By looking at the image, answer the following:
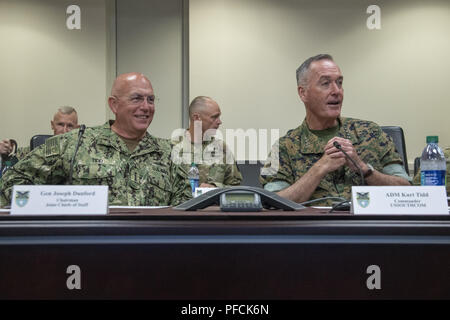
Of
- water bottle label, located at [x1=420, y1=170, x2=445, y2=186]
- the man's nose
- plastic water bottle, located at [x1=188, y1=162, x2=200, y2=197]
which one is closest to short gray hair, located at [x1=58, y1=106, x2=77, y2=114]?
plastic water bottle, located at [x1=188, y1=162, x2=200, y2=197]

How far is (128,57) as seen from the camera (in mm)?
3957

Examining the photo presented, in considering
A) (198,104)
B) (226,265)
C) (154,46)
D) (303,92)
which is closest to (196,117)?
(198,104)

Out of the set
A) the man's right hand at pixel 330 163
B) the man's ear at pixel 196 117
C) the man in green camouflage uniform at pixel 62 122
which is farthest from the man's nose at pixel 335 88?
the man in green camouflage uniform at pixel 62 122

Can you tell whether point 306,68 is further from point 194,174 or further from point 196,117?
point 196,117

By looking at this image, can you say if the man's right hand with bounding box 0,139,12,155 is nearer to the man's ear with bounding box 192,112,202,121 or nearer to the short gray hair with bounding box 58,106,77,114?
the short gray hair with bounding box 58,106,77,114

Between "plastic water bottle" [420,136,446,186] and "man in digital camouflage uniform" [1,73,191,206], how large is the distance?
78 centimetres

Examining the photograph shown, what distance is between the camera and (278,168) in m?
1.73

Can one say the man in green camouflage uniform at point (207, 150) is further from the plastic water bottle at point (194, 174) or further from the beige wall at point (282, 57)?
the beige wall at point (282, 57)

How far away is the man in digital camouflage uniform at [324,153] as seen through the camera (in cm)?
155

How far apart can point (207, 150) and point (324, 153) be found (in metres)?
1.38

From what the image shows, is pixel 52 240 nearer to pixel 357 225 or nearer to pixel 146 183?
pixel 357 225

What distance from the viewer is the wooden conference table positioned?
73 cm

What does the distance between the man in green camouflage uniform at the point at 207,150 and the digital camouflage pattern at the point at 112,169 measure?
94 cm

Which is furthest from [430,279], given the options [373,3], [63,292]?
[373,3]
